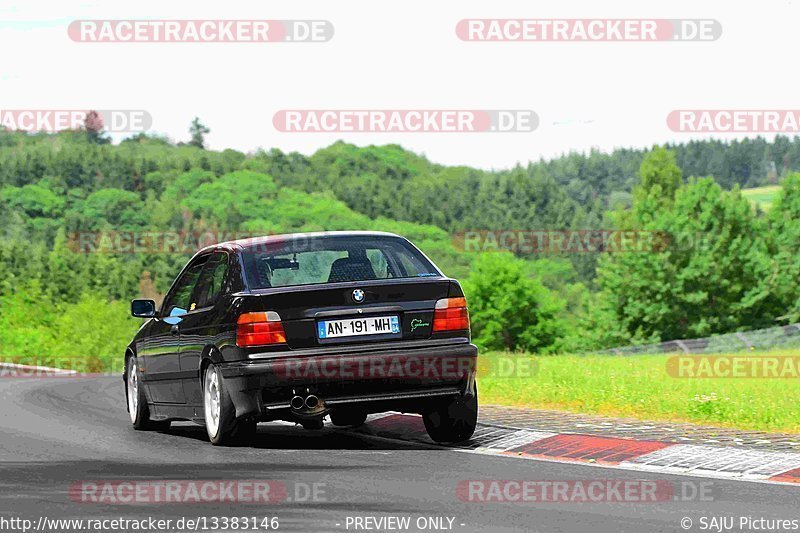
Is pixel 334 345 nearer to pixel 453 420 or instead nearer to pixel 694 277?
pixel 453 420

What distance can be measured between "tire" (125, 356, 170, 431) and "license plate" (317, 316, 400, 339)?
3455 millimetres

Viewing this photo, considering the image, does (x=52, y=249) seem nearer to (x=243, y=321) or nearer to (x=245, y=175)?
(x=245, y=175)

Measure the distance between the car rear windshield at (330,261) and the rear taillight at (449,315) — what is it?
38 cm

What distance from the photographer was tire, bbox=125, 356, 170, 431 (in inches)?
539

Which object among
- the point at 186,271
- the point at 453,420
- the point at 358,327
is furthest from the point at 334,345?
the point at 186,271

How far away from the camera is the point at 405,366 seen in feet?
35.8

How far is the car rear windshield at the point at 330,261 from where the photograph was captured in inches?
446

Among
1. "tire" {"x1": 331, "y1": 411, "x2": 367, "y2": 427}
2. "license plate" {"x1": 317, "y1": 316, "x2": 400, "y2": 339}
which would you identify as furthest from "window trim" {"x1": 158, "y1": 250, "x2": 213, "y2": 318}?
"license plate" {"x1": 317, "y1": 316, "x2": 400, "y2": 339}

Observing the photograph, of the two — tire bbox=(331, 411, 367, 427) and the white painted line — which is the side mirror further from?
the white painted line

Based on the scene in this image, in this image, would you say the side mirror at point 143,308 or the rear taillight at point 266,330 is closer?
the rear taillight at point 266,330

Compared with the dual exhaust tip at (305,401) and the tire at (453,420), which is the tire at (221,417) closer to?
the dual exhaust tip at (305,401)

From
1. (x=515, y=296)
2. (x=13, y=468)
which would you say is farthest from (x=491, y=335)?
(x=13, y=468)

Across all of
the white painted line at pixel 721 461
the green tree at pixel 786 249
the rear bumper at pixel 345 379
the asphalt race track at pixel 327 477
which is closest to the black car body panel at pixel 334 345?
the rear bumper at pixel 345 379

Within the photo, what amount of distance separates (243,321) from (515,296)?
307ft
